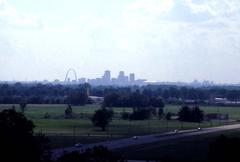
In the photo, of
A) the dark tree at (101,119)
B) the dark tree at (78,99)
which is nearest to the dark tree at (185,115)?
the dark tree at (101,119)

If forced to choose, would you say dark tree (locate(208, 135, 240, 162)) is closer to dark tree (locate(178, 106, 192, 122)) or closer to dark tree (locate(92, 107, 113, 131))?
dark tree (locate(92, 107, 113, 131))

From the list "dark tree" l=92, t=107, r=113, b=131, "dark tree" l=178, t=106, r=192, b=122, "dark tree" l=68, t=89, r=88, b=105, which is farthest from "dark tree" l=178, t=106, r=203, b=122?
"dark tree" l=68, t=89, r=88, b=105

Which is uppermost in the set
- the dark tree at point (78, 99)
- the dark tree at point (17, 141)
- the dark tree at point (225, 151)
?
the dark tree at point (78, 99)

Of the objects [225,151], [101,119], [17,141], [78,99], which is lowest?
[225,151]

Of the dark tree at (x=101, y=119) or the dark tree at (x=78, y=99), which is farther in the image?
the dark tree at (x=78, y=99)

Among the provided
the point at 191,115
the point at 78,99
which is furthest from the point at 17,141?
the point at 78,99

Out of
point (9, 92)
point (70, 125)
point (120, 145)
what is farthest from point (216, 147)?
point (9, 92)

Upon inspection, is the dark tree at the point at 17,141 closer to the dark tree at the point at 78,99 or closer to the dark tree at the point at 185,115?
the dark tree at the point at 185,115

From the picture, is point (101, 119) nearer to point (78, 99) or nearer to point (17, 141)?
point (17, 141)

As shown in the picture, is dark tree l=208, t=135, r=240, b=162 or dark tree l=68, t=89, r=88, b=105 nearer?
dark tree l=208, t=135, r=240, b=162
